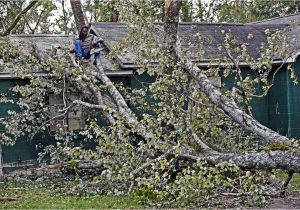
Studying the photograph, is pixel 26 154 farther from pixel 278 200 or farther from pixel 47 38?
pixel 278 200

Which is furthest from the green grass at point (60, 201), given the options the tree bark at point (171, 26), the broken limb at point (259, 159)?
the tree bark at point (171, 26)

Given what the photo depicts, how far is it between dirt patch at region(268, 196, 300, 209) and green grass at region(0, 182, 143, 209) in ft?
6.12

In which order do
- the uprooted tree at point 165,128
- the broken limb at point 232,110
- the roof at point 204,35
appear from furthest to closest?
the roof at point 204,35 → the broken limb at point 232,110 → the uprooted tree at point 165,128

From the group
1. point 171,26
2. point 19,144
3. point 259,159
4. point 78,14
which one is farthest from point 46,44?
point 259,159

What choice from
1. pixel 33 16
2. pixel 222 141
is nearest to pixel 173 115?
pixel 222 141

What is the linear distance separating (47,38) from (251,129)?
7887 mm

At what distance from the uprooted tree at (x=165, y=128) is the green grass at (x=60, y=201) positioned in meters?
0.32

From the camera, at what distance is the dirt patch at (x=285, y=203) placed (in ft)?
23.2

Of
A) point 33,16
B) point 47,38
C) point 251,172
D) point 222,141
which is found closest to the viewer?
point 251,172

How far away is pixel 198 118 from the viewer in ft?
27.9

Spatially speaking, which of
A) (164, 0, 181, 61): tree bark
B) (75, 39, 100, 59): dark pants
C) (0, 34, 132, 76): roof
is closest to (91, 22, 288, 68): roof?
(0, 34, 132, 76): roof

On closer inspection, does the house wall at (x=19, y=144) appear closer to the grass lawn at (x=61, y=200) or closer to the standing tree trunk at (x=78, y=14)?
the standing tree trunk at (x=78, y=14)

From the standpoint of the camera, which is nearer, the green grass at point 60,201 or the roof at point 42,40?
the green grass at point 60,201

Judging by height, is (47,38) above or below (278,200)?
above
